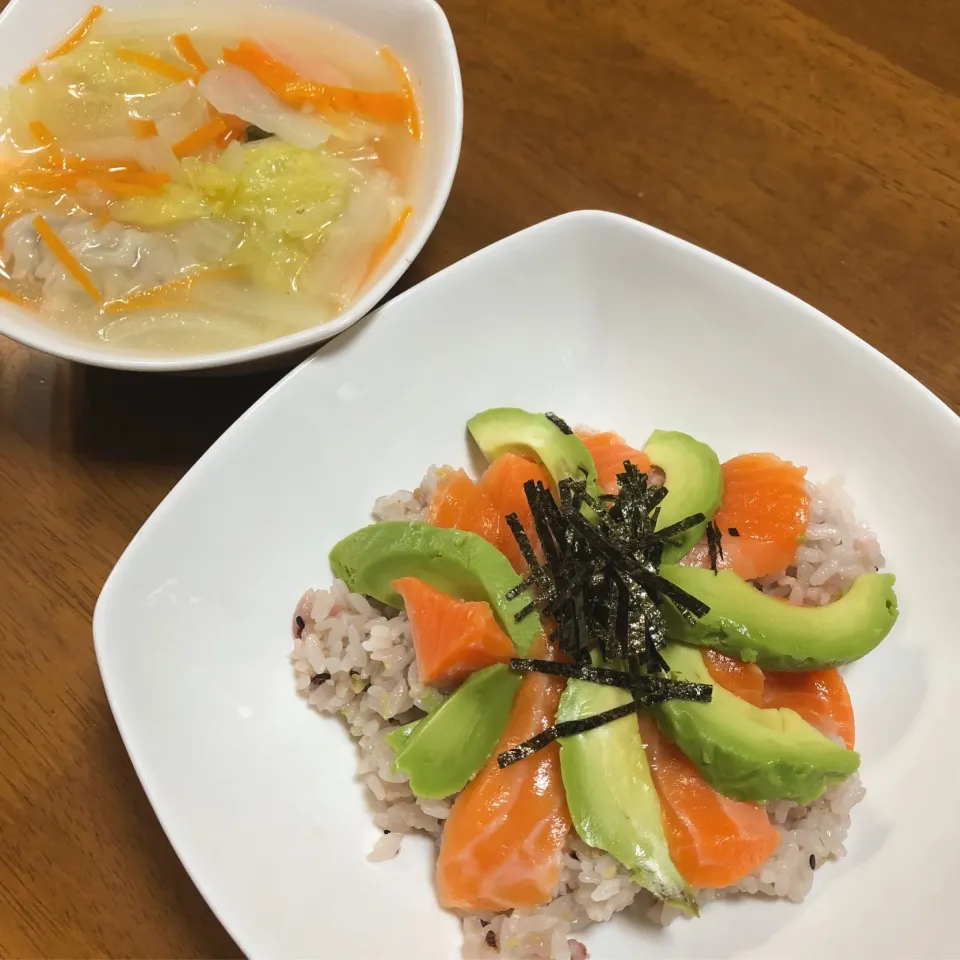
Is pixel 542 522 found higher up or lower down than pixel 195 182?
lower down

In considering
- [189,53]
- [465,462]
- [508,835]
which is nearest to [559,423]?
[465,462]

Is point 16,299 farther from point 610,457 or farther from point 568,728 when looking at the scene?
point 568,728

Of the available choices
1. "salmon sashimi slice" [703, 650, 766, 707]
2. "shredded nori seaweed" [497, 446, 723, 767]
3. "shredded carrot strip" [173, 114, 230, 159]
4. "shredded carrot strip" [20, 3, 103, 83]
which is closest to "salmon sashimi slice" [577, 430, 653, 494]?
"shredded nori seaweed" [497, 446, 723, 767]

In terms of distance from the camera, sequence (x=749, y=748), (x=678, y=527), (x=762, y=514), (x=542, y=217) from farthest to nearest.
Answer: (x=542, y=217) → (x=762, y=514) → (x=678, y=527) → (x=749, y=748)

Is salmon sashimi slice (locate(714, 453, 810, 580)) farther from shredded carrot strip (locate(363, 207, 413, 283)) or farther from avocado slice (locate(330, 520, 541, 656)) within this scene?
shredded carrot strip (locate(363, 207, 413, 283))

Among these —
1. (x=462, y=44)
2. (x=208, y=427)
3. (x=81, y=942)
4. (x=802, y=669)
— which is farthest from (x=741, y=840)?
(x=462, y=44)

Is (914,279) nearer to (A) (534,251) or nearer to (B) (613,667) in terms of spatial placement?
(A) (534,251)
